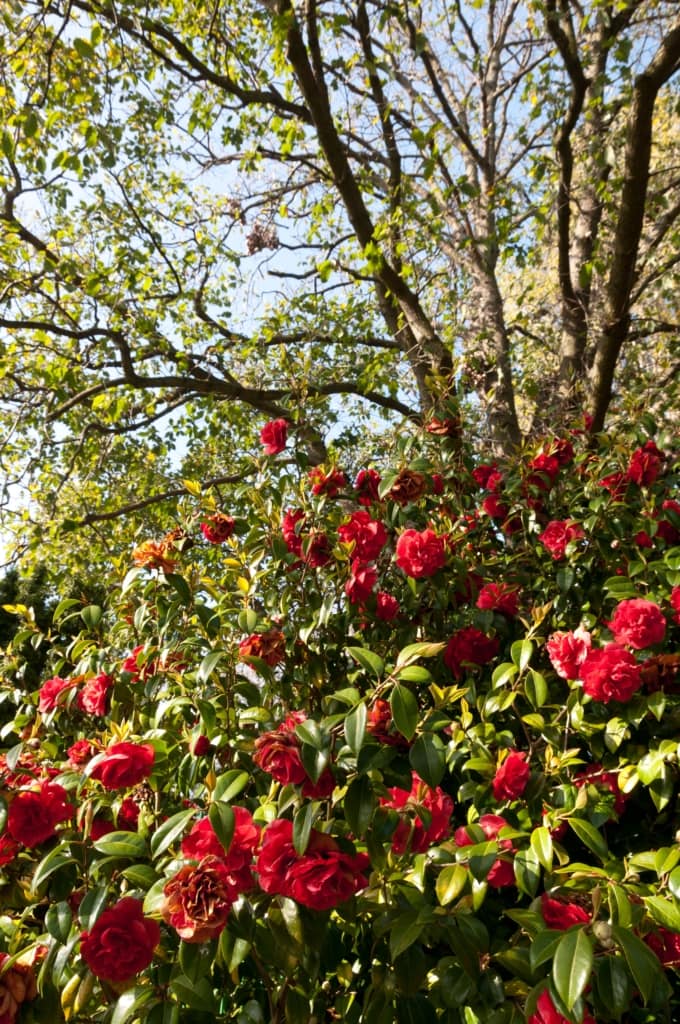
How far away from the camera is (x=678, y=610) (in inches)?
60.9

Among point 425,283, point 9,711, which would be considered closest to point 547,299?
point 425,283

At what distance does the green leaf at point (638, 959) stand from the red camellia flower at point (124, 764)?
2.34 ft

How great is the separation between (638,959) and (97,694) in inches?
44.3

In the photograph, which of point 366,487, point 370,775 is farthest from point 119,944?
point 366,487

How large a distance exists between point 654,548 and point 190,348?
4018 millimetres

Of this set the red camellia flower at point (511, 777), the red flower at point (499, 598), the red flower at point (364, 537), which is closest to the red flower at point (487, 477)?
the red flower at point (499, 598)

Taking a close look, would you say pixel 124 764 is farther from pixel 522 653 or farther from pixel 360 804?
pixel 522 653

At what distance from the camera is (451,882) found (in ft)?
3.25

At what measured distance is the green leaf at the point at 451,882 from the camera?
38.1 inches

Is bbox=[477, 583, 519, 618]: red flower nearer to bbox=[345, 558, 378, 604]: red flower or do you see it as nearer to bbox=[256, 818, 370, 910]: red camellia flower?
bbox=[345, 558, 378, 604]: red flower

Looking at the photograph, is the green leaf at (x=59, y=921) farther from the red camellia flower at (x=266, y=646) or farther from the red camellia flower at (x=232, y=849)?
the red camellia flower at (x=266, y=646)

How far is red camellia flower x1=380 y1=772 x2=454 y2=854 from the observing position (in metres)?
1.09

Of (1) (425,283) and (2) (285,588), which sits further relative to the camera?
(1) (425,283)

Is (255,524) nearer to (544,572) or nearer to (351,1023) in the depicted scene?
(544,572)
